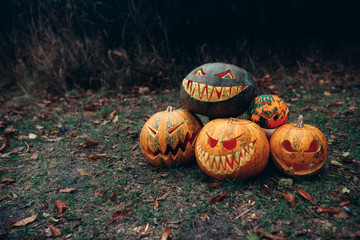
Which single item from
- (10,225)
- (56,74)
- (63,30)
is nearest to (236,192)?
(10,225)

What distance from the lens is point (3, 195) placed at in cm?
273

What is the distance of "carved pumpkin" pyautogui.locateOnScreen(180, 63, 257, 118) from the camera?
2740 millimetres

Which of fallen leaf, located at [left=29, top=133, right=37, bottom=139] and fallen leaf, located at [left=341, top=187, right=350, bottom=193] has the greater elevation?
fallen leaf, located at [left=341, top=187, right=350, bottom=193]

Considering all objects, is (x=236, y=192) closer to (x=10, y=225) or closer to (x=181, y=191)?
(x=181, y=191)

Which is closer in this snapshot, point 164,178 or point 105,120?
point 164,178

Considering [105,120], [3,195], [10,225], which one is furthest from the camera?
[105,120]

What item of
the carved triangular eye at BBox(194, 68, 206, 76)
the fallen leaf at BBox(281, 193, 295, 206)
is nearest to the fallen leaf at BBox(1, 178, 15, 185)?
the carved triangular eye at BBox(194, 68, 206, 76)

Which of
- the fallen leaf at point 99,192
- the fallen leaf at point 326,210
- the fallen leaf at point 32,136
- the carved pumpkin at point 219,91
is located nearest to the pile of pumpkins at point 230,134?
the carved pumpkin at point 219,91

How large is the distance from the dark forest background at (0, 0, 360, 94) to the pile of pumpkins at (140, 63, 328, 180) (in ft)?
12.0

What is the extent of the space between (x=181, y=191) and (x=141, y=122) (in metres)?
2.29

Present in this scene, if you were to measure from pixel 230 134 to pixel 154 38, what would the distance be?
16.4ft

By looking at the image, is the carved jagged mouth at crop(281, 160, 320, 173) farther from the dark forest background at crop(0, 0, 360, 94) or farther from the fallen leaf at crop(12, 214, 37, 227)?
the dark forest background at crop(0, 0, 360, 94)

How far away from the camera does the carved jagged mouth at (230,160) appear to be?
2.47 meters

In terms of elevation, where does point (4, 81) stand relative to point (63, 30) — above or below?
below
